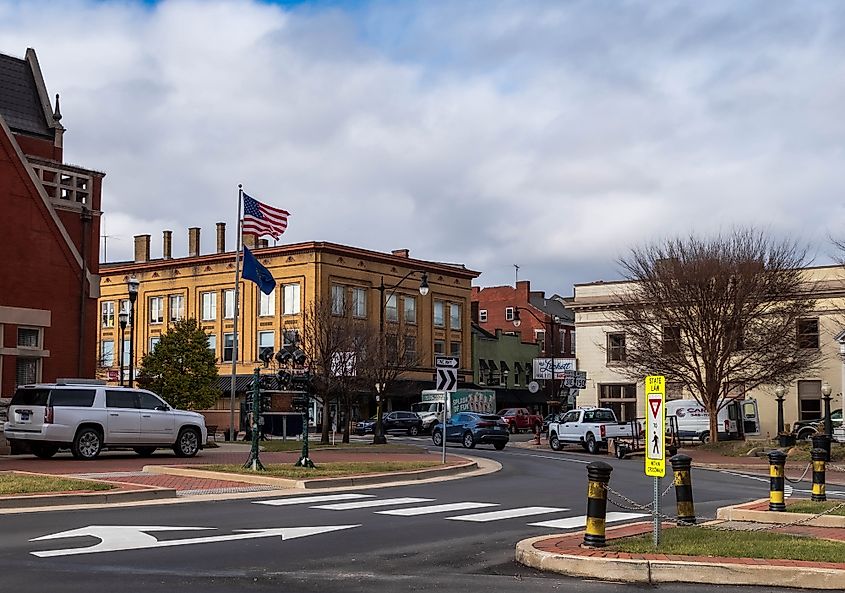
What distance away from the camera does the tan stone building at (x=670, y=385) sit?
56938mm

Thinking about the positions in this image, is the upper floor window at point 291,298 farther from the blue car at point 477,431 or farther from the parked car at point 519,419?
the blue car at point 477,431

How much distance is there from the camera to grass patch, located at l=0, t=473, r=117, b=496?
693 inches

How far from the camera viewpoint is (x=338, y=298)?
6769 cm

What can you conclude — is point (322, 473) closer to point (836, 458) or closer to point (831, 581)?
point (831, 581)

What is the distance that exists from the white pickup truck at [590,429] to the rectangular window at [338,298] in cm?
2255

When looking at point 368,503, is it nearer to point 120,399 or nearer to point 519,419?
point 120,399

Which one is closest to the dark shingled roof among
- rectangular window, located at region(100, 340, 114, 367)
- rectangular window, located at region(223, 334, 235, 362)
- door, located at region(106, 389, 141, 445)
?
door, located at region(106, 389, 141, 445)

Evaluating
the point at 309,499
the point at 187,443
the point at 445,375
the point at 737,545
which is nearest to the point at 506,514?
the point at 309,499

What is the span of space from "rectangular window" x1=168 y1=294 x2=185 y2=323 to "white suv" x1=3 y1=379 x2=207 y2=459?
4604cm

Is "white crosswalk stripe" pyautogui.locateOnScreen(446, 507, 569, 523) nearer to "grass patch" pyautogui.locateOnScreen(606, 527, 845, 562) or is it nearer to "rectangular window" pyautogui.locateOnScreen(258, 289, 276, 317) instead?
"grass patch" pyautogui.locateOnScreen(606, 527, 845, 562)

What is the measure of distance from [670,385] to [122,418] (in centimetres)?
3304

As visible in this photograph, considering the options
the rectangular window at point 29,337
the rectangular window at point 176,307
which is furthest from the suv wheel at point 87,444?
the rectangular window at point 176,307

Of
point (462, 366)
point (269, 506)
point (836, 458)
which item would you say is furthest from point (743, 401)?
point (269, 506)

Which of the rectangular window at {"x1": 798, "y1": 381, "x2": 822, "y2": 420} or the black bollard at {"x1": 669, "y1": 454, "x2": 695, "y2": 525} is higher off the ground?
the rectangular window at {"x1": 798, "y1": 381, "x2": 822, "y2": 420}
